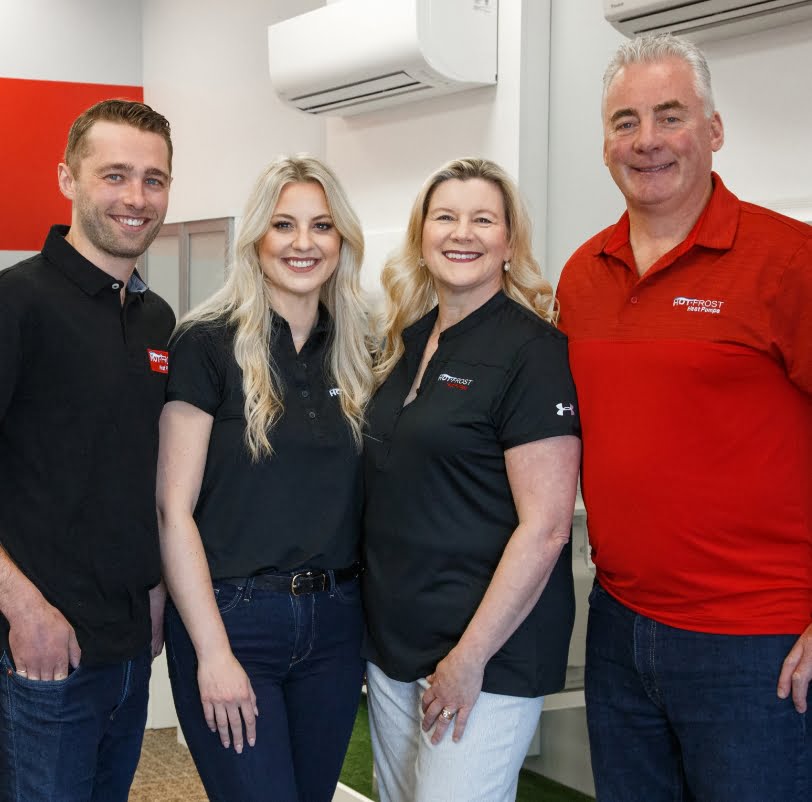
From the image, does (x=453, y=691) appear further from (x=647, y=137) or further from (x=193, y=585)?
(x=647, y=137)

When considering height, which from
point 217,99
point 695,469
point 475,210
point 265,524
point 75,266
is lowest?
point 265,524

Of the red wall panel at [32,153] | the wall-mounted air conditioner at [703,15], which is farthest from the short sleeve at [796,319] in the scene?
the red wall panel at [32,153]

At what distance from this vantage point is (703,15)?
110 inches

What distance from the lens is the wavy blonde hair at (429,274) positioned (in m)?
2.20

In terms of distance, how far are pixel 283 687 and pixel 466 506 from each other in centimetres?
55

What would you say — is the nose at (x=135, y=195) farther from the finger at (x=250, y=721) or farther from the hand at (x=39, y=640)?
the finger at (x=250, y=721)

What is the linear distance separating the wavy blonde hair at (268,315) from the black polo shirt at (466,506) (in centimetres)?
20

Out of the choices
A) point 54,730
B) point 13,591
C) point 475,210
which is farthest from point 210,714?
point 475,210

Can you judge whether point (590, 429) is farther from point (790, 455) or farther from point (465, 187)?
point (465, 187)

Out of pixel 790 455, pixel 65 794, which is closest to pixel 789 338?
pixel 790 455

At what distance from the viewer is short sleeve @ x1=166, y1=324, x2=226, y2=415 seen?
6.88ft

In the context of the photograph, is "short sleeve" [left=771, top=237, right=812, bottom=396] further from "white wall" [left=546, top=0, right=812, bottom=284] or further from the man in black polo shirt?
the man in black polo shirt

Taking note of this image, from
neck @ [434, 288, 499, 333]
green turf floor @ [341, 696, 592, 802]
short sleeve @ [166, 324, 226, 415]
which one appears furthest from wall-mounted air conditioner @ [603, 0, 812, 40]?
green turf floor @ [341, 696, 592, 802]

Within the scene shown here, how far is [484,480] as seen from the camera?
2016 mm
